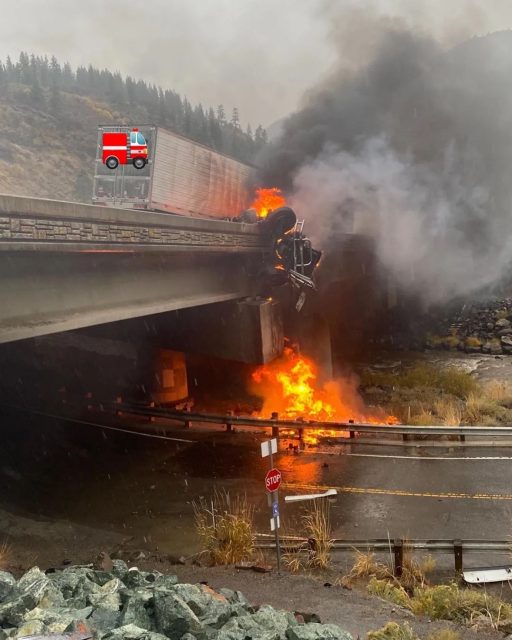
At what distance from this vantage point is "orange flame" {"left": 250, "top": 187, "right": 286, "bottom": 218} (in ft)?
73.1

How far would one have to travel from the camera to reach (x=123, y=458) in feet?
43.2

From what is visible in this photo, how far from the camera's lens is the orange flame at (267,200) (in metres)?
22.3

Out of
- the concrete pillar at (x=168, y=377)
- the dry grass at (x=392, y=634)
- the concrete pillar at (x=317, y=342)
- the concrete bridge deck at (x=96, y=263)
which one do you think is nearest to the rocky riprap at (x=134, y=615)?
the dry grass at (x=392, y=634)

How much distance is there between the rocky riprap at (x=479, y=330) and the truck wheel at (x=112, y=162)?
19.1m

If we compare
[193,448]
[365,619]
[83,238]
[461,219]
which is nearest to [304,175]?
[461,219]

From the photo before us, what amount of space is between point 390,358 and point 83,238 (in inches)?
808

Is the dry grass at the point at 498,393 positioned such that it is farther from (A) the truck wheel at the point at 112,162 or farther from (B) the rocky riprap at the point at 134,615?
(A) the truck wheel at the point at 112,162

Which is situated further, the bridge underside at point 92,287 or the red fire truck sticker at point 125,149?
the red fire truck sticker at point 125,149

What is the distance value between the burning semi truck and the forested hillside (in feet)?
114

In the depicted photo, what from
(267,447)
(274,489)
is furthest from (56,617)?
(267,447)

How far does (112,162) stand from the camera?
1869cm

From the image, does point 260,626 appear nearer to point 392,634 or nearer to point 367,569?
point 392,634

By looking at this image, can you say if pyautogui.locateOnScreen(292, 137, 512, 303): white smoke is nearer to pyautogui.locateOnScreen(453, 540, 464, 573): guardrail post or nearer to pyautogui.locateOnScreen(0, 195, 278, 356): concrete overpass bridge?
pyautogui.locateOnScreen(0, 195, 278, 356): concrete overpass bridge

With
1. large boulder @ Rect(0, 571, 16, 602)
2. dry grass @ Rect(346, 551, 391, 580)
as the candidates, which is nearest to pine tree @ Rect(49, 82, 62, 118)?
dry grass @ Rect(346, 551, 391, 580)
